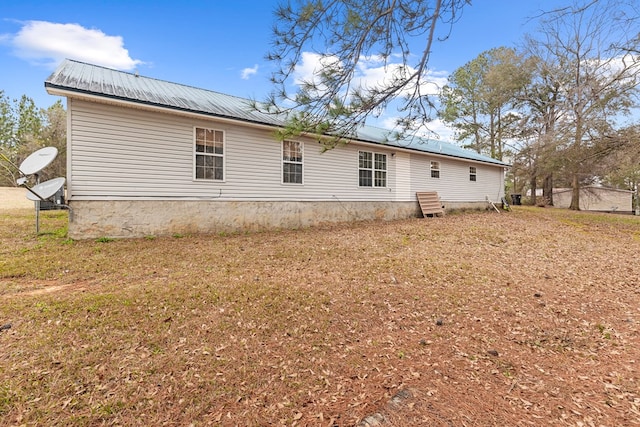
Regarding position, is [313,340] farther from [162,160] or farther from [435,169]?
[435,169]

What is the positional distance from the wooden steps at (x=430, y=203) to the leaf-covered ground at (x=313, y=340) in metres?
7.33

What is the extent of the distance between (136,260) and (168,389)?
424 cm

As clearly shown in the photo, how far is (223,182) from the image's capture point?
28.5 feet

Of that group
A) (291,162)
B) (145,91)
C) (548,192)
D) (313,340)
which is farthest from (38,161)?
(548,192)

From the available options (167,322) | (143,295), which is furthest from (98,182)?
(167,322)

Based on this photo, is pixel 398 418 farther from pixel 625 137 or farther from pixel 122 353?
pixel 625 137

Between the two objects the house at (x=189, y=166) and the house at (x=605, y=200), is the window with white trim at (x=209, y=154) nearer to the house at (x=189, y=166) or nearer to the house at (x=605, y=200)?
the house at (x=189, y=166)

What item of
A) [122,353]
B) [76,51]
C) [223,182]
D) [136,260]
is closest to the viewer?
[122,353]

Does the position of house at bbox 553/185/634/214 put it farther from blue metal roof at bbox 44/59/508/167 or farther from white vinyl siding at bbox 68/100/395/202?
white vinyl siding at bbox 68/100/395/202

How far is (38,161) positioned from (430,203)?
13812 mm

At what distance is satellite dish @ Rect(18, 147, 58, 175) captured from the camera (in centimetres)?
692

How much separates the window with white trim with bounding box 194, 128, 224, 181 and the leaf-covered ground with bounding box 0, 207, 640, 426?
3073mm

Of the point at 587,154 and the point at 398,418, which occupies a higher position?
the point at 587,154

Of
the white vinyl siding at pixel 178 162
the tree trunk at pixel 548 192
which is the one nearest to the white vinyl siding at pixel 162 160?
the white vinyl siding at pixel 178 162
